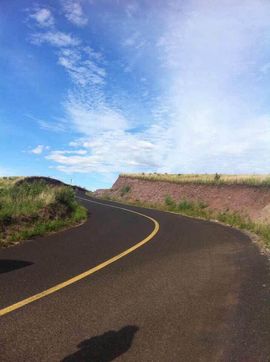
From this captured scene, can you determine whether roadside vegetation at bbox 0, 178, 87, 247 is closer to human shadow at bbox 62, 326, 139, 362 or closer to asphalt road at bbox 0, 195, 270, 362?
asphalt road at bbox 0, 195, 270, 362

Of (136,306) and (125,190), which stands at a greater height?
(125,190)

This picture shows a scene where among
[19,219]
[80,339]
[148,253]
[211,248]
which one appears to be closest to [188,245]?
[211,248]

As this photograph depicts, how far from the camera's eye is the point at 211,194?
3425 cm

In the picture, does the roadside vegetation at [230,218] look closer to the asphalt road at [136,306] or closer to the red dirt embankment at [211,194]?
the red dirt embankment at [211,194]

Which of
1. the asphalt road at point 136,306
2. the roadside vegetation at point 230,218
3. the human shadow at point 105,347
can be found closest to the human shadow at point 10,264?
the asphalt road at point 136,306

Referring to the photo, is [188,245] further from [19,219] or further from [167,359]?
[167,359]

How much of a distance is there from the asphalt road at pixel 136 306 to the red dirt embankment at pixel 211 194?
47.3ft

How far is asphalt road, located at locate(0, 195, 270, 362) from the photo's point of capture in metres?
4.38

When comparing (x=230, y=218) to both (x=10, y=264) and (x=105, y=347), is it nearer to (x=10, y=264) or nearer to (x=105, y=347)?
(x=10, y=264)

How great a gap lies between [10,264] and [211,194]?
2780 cm

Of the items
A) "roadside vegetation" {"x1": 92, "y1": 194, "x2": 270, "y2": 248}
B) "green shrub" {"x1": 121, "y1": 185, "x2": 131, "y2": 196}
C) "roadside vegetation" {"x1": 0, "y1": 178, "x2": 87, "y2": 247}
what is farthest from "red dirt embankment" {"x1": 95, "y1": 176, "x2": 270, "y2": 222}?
"roadside vegetation" {"x1": 0, "y1": 178, "x2": 87, "y2": 247}

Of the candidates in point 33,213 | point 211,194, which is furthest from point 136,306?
point 211,194

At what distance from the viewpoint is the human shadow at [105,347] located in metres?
4.13

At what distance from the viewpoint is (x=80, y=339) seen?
15.0 feet
